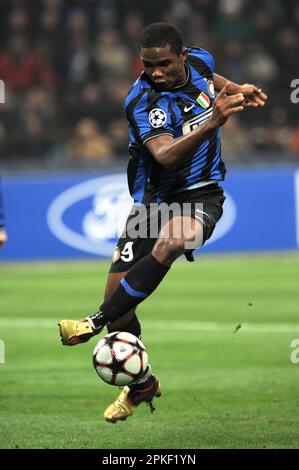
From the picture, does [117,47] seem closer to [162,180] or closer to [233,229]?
[233,229]

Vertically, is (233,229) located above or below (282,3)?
below

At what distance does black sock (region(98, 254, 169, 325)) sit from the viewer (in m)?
7.12

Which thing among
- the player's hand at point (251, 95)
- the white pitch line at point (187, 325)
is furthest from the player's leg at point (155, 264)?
the white pitch line at point (187, 325)

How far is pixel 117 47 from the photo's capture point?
19.6 meters

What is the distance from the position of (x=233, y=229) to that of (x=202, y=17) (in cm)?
533

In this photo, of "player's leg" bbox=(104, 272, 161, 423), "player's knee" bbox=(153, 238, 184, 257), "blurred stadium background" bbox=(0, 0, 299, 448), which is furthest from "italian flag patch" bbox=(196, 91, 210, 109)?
"blurred stadium background" bbox=(0, 0, 299, 448)

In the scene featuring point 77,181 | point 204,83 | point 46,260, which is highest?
point 204,83

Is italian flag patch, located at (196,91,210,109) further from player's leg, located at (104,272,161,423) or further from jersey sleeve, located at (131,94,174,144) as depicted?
player's leg, located at (104,272,161,423)

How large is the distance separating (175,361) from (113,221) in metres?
6.68

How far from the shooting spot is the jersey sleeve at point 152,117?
7.16 metres

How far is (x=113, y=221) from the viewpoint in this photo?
54.4 feet

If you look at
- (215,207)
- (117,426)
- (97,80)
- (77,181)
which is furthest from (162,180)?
(97,80)

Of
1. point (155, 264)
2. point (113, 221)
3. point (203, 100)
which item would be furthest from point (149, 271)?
point (113, 221)
